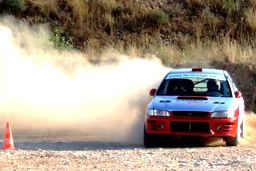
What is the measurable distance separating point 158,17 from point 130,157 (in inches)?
905

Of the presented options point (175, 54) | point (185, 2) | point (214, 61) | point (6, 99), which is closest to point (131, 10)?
point (185, 2)

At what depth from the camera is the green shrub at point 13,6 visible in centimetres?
3309

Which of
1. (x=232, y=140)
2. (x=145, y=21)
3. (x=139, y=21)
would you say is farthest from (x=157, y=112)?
(x=139, y=21)

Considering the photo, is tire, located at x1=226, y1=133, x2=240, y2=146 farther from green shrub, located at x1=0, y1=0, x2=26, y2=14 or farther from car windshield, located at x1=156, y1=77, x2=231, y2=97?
green shrub, located at x1=0, y1=0, x2=26, y2=14

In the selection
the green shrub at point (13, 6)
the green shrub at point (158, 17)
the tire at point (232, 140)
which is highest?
the green shrub at point (13, 6)

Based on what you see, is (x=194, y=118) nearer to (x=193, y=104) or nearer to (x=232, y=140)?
(x=193, y=104)

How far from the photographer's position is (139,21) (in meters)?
33.3

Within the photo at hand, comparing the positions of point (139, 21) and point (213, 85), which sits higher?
point (213, 85)

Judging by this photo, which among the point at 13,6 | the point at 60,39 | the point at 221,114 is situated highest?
the point at 221,114

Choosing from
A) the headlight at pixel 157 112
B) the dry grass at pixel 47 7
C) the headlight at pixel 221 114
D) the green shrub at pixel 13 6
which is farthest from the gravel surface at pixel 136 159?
the dry grass at pixel 47 7

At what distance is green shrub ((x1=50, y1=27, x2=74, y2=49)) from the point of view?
1148 inches

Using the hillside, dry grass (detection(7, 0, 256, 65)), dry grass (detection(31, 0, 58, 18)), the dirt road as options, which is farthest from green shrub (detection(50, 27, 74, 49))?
the dirt road

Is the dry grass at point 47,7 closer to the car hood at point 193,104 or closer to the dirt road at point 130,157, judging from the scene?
the dirt road at point 130,157

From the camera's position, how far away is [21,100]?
20656mm
